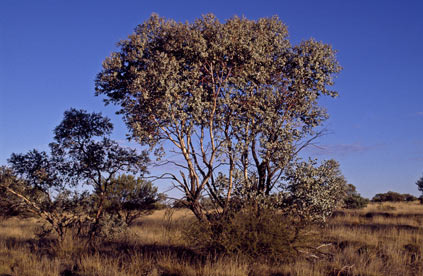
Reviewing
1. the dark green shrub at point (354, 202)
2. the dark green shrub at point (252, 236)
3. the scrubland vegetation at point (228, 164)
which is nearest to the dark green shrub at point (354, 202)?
the dark green shrub at point (354, 202)

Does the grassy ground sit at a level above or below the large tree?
below

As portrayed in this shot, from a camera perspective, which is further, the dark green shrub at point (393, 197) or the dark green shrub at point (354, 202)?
the dark green shrub at point (393, 197)

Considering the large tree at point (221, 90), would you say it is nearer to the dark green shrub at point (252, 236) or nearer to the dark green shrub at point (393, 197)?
the dark green shrub at point (252, 236)

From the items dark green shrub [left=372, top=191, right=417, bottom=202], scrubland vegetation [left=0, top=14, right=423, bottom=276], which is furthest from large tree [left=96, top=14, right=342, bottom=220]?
dark green shrub [left=372, top=191, right=417, bottom=202]

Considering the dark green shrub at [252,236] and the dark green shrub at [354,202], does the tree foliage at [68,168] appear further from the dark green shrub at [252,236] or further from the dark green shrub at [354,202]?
the dark green shrub at [354,202]

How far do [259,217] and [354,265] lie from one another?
3.17m

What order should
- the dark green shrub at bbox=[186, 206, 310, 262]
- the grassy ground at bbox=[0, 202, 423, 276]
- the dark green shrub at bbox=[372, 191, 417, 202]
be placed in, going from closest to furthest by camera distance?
1. the grassy ground at bbox=[0, 202, 423, 276]
2. the dark green shrub at bbox=[186, 206, 310, 262]
3. the dark green shrub at bbox=[372, 191, 417, 202]

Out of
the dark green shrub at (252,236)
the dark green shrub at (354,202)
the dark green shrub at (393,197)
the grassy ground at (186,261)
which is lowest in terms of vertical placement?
the grassy ground at (186,261)

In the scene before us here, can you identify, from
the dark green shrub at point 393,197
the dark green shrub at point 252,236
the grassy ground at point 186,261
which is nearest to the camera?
the grassy ground at point 186,261

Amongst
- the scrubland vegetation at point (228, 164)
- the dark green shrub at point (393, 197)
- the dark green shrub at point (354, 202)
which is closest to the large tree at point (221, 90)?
the scrubland vegetation at point (228, 164)

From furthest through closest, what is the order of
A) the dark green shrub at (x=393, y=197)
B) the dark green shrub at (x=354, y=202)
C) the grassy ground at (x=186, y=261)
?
1. the dark green shrub at (x=393, y=197)
2. the dark green shrub at (x=354, y=202)
3. the grassy ground at (x=186, y=261)

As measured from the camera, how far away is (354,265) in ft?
37.4

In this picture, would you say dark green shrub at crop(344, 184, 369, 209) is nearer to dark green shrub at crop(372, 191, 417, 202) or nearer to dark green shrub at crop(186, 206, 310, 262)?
dark green shrub at crop(372, 191, 417, 202)

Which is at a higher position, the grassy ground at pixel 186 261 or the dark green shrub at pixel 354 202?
the dark green shrub at pixel 354 202
